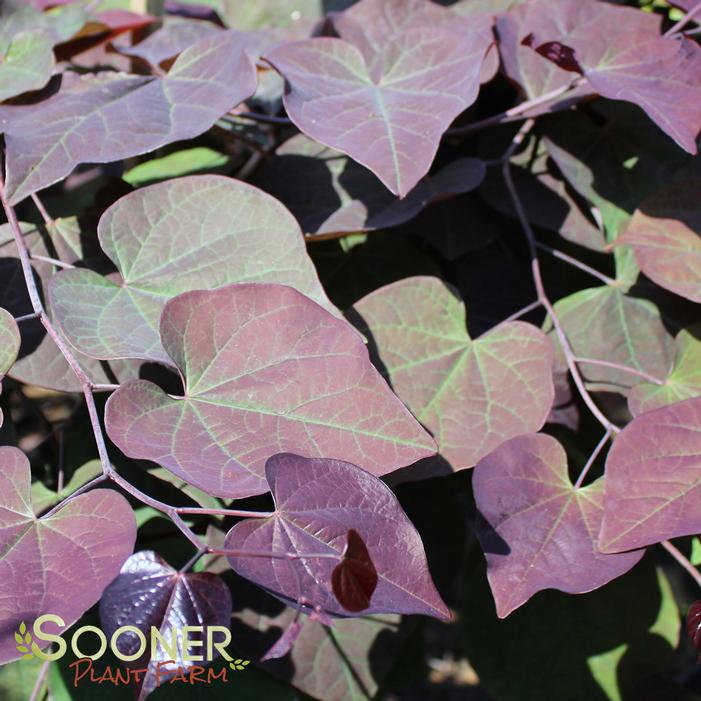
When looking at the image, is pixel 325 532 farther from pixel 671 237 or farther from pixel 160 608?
pixel 671 237

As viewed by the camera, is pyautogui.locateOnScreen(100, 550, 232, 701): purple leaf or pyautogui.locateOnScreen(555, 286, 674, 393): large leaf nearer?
pyautogui.locateOnScreen(100, 550, 232, 701): purple leaf

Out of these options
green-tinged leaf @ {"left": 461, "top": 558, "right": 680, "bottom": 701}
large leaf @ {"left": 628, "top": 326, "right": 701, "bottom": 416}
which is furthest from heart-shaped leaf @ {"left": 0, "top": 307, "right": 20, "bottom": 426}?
green-tinged leaf @ {"left": 461, "top": 558, "right": 680, "bottom": 701}

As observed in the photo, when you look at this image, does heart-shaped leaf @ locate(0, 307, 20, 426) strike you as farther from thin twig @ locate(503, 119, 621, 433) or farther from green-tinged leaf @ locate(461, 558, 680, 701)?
green-tinged leaf @ locate(461, 558, 680, 701)

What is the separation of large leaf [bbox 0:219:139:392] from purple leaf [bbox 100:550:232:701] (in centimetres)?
20

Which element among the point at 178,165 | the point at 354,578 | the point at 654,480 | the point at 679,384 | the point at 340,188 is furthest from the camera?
the point at 178,165

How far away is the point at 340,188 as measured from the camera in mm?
737

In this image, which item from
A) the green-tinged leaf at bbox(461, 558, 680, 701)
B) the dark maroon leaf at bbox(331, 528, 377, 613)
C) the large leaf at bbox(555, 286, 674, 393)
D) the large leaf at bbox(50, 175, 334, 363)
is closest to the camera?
the dark maroon leaf at bbox(331, 528, 377, 613)

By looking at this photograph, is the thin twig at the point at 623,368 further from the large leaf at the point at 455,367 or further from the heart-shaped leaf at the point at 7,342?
the heart-shaped leaf at the point at 7,342

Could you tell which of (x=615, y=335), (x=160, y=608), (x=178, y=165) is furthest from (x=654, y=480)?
(x=178, y=165)

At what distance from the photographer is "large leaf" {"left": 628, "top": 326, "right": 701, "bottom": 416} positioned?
24.4 inches

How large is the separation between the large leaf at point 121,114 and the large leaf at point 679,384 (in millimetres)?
409

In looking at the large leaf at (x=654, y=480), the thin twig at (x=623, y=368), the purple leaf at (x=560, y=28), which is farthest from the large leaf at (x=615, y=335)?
the purple leaf at (x=560, y=28)

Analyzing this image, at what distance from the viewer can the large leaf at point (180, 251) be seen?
57 cm

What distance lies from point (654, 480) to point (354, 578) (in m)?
0.24
